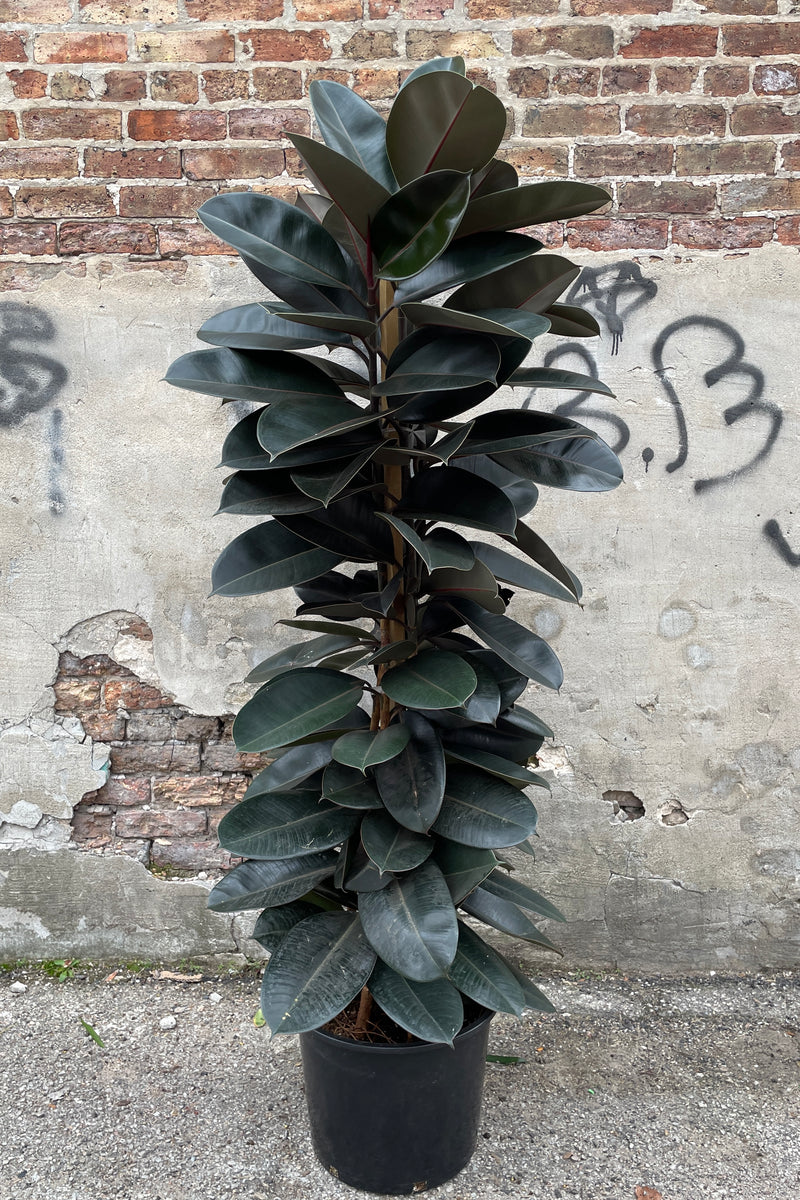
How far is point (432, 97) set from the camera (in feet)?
4.42

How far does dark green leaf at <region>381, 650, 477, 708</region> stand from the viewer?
1506mm

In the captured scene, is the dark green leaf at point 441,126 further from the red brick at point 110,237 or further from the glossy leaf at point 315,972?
the glossy leaf at point 315,972

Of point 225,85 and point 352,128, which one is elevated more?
point 225,85

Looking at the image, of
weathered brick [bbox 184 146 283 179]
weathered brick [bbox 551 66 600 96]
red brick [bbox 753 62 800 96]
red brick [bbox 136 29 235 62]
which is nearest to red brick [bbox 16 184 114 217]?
weathered brick [bbox 184 146 283 179]

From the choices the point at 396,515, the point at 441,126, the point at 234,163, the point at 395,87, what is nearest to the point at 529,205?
the point at 441,126

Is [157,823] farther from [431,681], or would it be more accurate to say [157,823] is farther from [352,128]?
[352,128]

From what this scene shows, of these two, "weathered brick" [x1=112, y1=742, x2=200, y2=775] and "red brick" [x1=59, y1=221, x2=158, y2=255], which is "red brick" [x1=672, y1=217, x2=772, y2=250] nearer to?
"red brick" [x1=59, y1=221, x2=158, y2=255]

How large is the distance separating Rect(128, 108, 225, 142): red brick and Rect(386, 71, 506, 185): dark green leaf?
1086mm

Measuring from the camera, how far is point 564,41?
226cm

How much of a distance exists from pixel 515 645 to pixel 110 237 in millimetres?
1575

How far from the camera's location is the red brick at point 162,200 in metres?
2.33

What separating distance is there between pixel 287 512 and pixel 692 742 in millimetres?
1468

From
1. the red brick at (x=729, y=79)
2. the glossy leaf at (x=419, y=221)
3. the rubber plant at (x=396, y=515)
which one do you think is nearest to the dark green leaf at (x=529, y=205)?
the rubber plant at (x=396, y=515)

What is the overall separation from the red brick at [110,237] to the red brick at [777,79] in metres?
1.60
